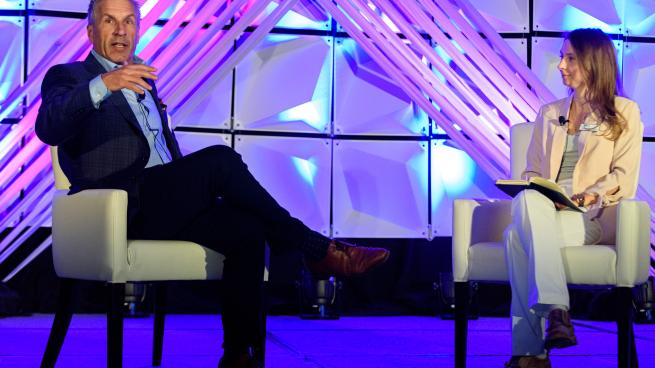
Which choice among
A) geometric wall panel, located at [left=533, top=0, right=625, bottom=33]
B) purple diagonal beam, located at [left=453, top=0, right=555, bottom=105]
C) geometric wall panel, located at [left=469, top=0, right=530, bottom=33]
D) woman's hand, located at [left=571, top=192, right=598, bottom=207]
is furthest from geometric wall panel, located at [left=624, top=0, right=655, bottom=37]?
woman's hand, located at [left=571, top=192, right=598, bottom=207]

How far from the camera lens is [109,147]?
275 centimetres

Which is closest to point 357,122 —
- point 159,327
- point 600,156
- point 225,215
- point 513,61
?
point 513,61

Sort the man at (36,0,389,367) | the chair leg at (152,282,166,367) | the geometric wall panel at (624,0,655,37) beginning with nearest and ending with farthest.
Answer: the man at (36,0,389,367) → the chair leg at (152,282,166,367) → the geometric wall panel at (624,0,655,37)

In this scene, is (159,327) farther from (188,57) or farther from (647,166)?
(647,166)

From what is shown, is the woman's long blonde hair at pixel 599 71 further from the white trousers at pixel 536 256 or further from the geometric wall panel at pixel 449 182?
the geometric wall panel at pixel 449 182

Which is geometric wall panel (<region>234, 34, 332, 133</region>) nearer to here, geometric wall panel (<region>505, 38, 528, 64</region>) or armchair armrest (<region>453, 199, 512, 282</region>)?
geometric wall panel (<region>505, 38, 528, 64</region>)

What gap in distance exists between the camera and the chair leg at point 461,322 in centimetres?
296

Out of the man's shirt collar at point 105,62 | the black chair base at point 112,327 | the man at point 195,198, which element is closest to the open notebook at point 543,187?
the man at point 195,198

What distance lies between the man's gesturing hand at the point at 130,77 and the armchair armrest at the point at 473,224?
4.18 feet

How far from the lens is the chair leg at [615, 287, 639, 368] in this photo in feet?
8.66

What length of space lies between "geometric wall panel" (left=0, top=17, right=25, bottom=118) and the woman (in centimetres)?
298

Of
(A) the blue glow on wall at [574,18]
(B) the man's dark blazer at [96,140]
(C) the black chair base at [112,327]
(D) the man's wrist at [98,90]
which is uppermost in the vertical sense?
(A) the blue glow on wall at [574,18]

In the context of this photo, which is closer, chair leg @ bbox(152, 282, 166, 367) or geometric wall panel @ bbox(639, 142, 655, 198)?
chair leg @ bbox(152, 282, 166, 367)

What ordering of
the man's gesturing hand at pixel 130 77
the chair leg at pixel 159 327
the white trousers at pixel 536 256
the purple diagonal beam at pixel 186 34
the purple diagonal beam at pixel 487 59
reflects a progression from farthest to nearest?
1. the purple diagonal beam at pixel 186 34
2. the purple diagonal beam at pixel 487 59
3. the chair leg at pixel 159 327
4. the white trousers at pixel 536 256
5. the man's gesturing hand at pixel 130 77
